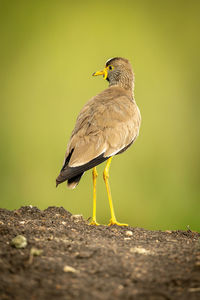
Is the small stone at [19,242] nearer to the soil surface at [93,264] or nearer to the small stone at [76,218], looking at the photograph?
the soil surface at [93,264]

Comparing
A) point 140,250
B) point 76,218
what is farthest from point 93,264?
point 76,218

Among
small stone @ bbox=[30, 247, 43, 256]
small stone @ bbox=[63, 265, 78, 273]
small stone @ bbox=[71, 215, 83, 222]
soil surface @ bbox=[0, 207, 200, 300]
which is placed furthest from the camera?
small stone @ bbox=[71, 215, 83, 222]

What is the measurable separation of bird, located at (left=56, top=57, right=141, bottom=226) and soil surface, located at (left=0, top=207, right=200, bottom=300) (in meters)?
0.69

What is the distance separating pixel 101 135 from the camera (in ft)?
16.9

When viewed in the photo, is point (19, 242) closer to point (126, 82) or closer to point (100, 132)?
point (100, 132)

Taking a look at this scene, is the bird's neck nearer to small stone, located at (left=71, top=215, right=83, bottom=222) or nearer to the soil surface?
small stone, located at (left=71, top=215, right=83, bottom=222)

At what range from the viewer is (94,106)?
558cm

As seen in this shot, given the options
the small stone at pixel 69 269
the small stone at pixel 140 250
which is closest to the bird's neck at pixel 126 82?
the small stone at pixel 140 250

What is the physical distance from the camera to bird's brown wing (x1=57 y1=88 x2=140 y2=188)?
4840 millimetres

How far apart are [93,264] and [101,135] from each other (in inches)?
82.5

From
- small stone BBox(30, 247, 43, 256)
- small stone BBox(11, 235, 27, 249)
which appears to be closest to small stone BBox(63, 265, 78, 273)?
small stone BBox(30, 247, 43, 256)

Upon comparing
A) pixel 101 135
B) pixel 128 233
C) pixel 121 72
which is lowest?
pixel 128 233

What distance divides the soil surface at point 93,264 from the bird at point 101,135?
69 centimetres

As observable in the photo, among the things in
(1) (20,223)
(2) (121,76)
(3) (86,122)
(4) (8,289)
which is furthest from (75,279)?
(2) (121,76)
